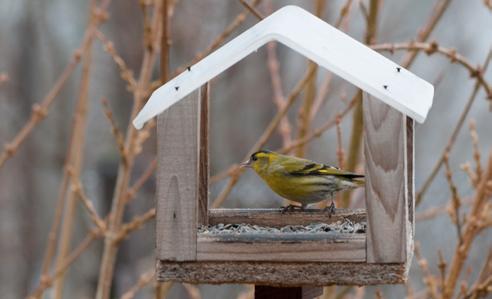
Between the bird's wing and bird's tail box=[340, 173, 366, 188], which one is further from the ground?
the bird's wing

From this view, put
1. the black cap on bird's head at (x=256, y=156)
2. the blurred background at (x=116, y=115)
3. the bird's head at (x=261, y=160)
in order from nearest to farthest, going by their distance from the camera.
Answer: the bird's head at (x=261, y=160), the black cap on bird's head at (x=256, y=156), the blurred background at (x=116, y=115)

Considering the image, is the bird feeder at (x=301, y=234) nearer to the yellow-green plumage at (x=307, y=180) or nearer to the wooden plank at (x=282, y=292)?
the wooden plank at (x=282, y=292)

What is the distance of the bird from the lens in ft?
12.8

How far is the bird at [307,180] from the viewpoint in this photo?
3914mm

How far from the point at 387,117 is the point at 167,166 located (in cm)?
Result: 75

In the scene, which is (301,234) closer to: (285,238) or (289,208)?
(285,238)

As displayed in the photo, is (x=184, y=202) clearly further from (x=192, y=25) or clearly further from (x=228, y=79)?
(x=228, y=79)

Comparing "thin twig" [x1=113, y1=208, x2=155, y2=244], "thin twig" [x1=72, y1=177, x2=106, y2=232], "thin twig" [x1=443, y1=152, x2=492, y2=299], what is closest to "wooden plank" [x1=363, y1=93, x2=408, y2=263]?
"thin twig" [x1=443, y1=152, x2=492, y2=299]

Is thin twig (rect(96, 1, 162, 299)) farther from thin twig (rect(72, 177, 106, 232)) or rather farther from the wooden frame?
the wooden frame

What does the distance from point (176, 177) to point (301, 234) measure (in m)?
0.46

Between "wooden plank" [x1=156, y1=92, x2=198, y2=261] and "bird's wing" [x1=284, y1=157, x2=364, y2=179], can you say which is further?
"bird's wing" [x1=284, y1=157, x2=364, y2=179]

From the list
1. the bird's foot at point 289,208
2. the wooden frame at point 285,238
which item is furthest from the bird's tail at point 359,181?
the wooden frame at point 285,238

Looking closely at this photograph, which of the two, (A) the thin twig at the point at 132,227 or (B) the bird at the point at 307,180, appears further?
(A) the thin twig at the point at 132,227

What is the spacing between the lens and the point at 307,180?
155 inches
